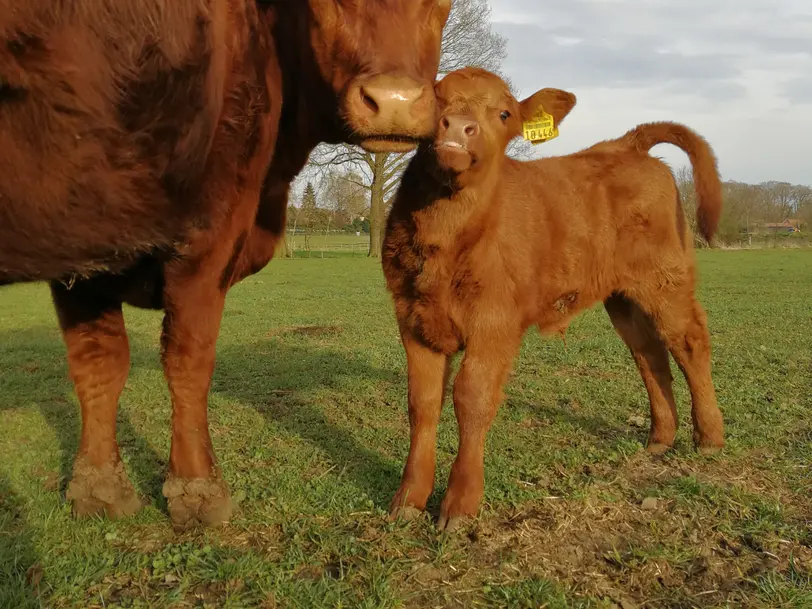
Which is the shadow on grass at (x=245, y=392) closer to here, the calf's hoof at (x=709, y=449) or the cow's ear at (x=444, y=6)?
the calf's hoof at (x=709, y=449)

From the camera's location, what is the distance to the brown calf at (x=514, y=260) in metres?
2.94

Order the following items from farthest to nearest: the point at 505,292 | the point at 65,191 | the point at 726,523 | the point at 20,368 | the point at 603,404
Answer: the point at 20,368 → the point at 603,404 → the point at 505,292 → the point at 726,523 → the point at 65,191

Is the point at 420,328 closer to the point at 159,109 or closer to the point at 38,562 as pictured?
the point at 38,562

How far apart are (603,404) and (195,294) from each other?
3.39 metres

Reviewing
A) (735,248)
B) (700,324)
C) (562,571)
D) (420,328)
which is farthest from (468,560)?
(735,248)

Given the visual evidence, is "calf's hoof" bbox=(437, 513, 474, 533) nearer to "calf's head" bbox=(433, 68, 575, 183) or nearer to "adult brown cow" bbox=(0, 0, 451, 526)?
"adult brown cow" bbox=(0, 0, 451, 526)

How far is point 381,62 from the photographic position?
2230 mm

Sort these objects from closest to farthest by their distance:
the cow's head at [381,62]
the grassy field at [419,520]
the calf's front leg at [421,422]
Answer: the cow's head at [381,62] < the grassy field at [419,520] < the calf's front leg at [421,422]

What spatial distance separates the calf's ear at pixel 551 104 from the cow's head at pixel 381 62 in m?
1.07

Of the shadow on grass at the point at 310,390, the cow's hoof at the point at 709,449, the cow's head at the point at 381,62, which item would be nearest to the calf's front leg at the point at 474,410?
the shadow on grass at the point at 310,390

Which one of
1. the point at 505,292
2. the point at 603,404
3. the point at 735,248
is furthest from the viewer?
the point at 735,248

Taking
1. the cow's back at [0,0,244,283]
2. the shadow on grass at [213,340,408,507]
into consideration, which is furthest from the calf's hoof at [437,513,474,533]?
the cow's back at [0,0,244,283]

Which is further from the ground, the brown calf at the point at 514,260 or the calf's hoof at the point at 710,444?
the brown calf at the point at 514,260

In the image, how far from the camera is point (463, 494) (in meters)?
2.79
